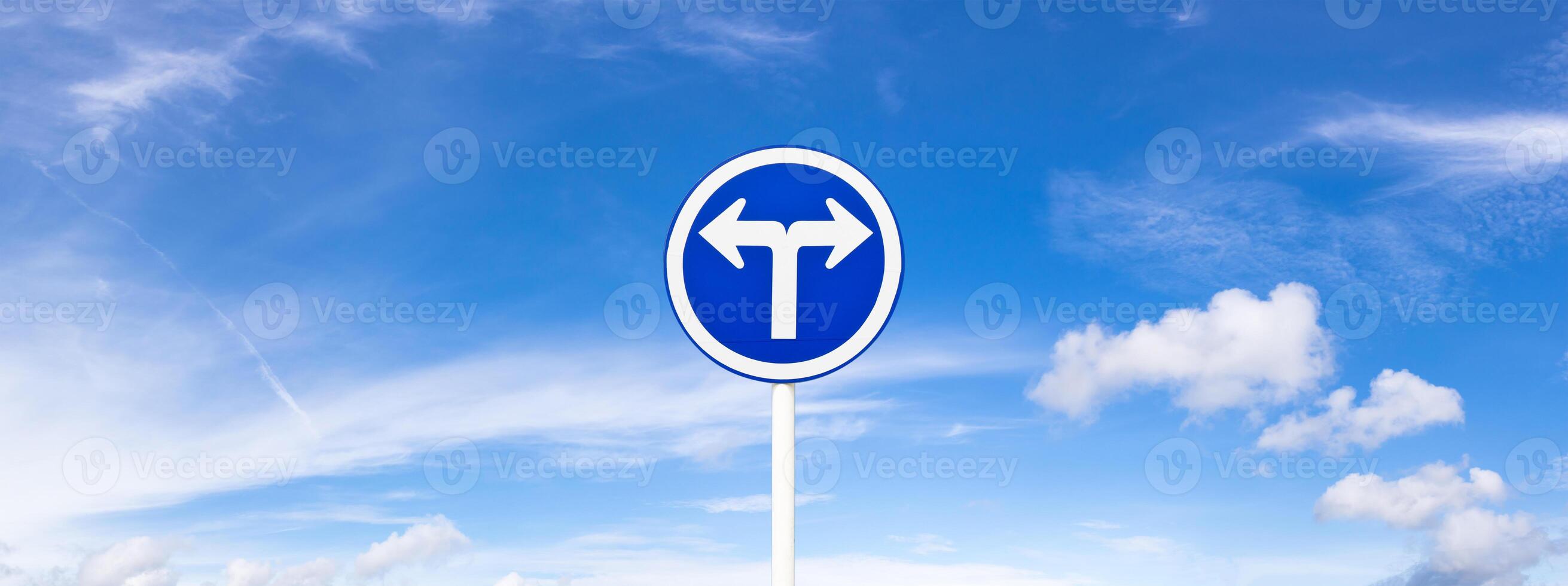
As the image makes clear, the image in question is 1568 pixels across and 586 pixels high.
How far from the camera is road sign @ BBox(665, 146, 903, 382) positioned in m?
3.24

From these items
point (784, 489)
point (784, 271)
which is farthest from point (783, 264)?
point (784, 489)

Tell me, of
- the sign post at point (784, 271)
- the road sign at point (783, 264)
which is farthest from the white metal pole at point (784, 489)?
the road sign at point (783, 264)

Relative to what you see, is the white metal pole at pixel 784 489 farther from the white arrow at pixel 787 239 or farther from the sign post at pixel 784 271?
the white arrow at pixel 787 239

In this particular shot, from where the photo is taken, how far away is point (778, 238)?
3293mm

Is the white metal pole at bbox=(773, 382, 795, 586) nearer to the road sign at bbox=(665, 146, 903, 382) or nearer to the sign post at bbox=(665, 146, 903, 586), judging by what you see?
the sign post at bbox=(665, 146, 903, 586)

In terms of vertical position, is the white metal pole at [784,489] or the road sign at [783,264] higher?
the road sign at [783,264]

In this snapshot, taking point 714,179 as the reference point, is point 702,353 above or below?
below

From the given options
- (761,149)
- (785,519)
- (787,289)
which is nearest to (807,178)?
(761,149)

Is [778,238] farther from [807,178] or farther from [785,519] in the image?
[785,519]

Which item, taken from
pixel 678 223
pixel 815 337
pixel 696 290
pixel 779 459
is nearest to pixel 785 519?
pixel 779 459

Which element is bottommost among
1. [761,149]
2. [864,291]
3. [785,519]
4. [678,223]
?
[785,519]

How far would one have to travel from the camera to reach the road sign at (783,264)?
324 centimetres

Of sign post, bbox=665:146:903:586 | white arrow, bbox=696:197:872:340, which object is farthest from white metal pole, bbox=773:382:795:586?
white arrow, bbox=696:197:872:340

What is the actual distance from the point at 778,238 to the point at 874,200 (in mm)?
369
